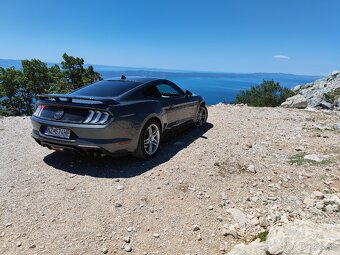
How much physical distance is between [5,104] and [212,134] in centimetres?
3559

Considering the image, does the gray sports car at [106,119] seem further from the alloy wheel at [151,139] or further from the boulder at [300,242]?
the boulder at [300,242]

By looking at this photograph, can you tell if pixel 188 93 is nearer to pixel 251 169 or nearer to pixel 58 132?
pixel 251 169

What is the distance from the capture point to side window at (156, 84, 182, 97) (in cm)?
545

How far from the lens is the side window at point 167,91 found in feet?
17.9

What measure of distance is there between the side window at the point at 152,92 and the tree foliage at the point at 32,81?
2990cm

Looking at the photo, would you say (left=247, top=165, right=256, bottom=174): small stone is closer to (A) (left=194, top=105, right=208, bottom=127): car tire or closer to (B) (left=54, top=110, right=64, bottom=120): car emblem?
(A) (left=194, top=105, right=208, bottom=127): car tire

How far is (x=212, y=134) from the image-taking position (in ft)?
21.7

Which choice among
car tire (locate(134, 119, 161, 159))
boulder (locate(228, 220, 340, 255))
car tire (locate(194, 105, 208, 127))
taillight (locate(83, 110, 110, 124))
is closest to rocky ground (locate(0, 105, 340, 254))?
car tire (locate(134, 119, 161, 159))

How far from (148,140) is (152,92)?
96 centimetres

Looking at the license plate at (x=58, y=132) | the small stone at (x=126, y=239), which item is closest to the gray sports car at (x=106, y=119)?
the license plate at (x=58, y=132)

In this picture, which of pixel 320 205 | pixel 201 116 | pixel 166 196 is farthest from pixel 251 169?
pixel 201 116

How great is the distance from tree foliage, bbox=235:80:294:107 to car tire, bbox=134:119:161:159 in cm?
2111

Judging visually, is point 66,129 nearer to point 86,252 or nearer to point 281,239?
point 86,252

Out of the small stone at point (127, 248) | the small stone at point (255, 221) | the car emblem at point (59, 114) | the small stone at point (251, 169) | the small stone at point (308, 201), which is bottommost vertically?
the small stone at point (127, 248)
